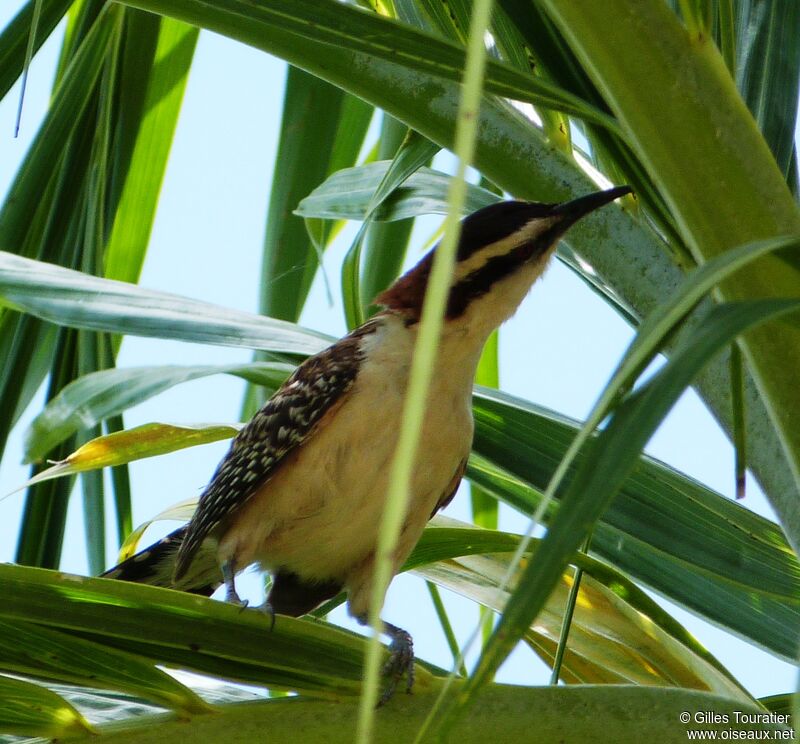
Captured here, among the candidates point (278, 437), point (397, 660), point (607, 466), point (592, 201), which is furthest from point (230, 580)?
point (607, 466)

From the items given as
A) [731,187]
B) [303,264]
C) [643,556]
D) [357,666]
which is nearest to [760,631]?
[643,556]

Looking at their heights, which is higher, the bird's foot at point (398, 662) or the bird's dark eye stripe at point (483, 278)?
the bird's dark eye stripe at point (483, 278)

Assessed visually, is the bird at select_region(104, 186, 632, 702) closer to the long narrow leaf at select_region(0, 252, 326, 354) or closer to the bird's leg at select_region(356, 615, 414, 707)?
the bird's leg at select_region(356, 615, 414, 707)

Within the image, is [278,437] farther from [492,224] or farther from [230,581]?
[492,224]

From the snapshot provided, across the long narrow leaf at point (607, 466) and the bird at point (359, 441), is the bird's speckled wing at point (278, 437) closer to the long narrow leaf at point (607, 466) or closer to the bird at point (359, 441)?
the bird at point (359, 441)

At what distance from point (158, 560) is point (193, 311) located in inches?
38.6

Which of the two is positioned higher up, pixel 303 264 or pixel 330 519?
pixel 303 264

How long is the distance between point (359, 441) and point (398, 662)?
53 centimetres

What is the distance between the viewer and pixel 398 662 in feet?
4.87

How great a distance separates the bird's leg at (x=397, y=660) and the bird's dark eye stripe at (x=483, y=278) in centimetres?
57

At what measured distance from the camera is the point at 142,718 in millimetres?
1021

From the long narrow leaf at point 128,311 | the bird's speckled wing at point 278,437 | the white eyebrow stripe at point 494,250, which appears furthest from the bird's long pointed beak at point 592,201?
the bird's speckled wing at point 278,437

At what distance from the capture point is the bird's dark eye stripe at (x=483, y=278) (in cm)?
203

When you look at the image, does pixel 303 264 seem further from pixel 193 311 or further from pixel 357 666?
pixel 357 666
